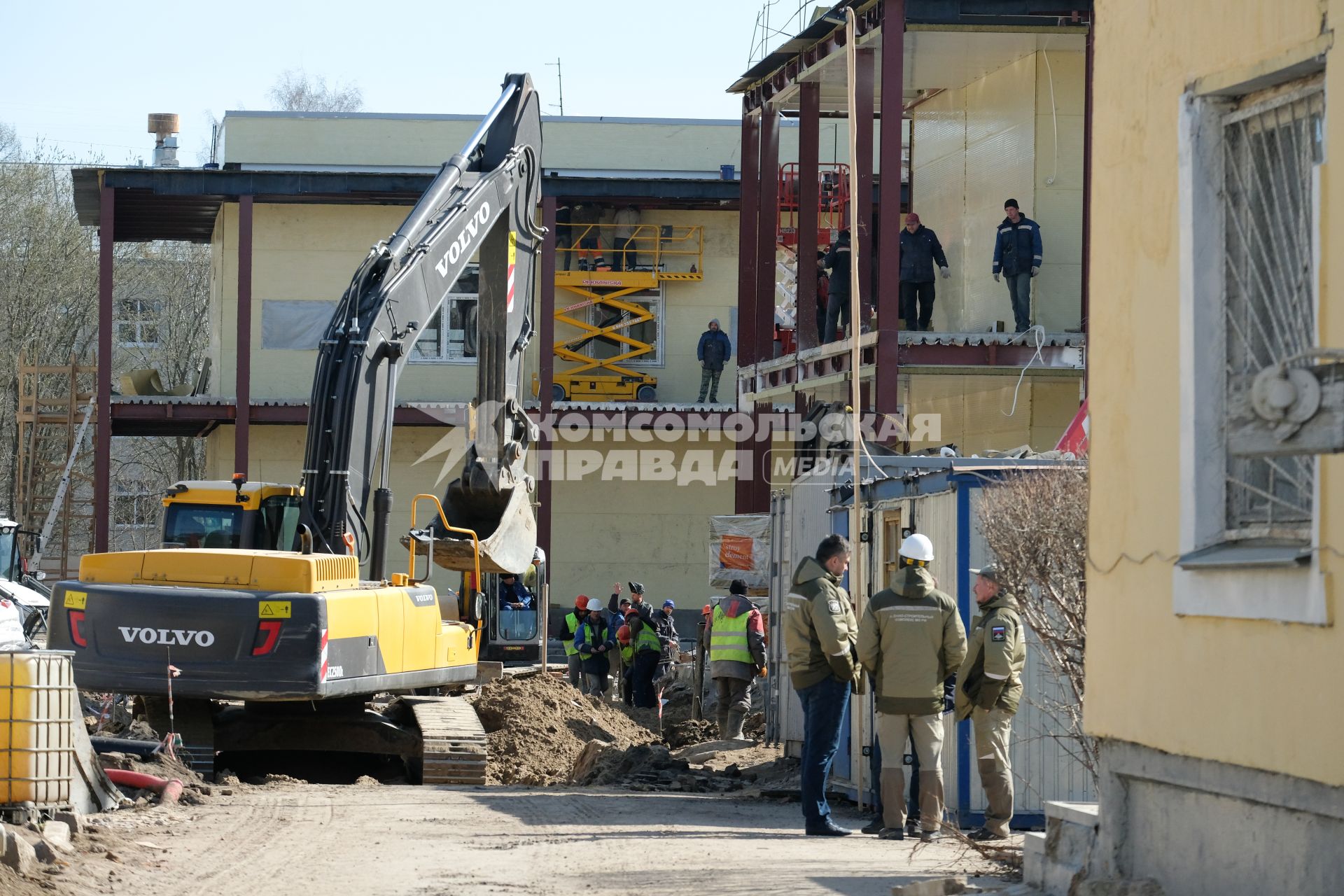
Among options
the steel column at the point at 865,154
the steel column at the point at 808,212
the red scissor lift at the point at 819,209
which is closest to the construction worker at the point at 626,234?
the red scissor lift at the point at 819,209

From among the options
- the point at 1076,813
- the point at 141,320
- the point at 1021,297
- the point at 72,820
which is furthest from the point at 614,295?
the point at 1076,813

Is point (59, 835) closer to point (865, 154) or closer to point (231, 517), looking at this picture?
point (231, 517)

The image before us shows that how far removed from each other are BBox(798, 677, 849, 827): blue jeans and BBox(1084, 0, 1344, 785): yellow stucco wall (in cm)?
352

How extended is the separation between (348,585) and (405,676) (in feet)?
3.19

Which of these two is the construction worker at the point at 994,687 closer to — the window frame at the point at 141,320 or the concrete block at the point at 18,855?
the concrete block at the point at 18,855

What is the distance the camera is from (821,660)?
34.9 feet

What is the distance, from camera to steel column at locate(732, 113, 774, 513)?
25.7 metres

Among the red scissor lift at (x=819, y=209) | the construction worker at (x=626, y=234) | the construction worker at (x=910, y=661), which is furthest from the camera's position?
the construction worker at (x=626, y=234)

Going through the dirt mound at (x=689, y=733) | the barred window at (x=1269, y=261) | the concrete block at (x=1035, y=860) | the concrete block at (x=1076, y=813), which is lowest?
the dirt mound at (x=689, y=733)

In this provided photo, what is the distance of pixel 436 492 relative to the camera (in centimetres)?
3369

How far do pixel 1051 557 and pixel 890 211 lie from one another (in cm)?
1066

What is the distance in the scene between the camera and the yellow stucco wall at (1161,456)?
18.5 ft

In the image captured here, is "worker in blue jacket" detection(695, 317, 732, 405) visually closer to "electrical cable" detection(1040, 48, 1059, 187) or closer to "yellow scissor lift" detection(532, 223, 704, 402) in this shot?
"yellow scissor lift" detection(532, 223, 704, 402)

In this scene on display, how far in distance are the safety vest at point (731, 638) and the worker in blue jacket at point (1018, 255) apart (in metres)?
5.47
